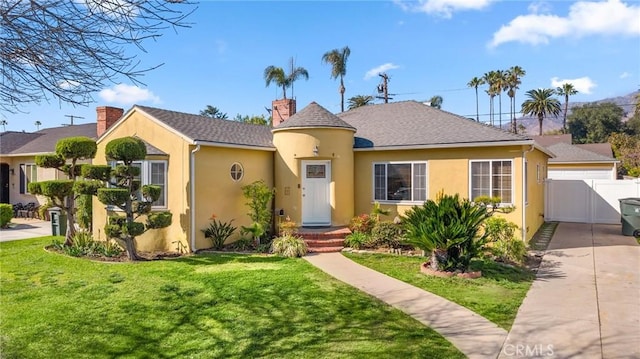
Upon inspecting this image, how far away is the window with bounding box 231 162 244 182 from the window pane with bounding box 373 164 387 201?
16.0 ft

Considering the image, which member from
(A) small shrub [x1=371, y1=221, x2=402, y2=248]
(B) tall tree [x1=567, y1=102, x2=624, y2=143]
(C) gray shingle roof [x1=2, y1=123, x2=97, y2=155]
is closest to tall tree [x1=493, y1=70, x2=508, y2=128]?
(B) tall tree [x1=567, y1=102, x2=624, y2=143]

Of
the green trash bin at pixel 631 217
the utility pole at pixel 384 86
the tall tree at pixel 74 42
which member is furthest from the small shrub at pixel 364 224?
the utility pole at pixel 384 86

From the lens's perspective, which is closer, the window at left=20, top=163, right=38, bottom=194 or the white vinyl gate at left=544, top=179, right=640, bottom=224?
the white vinyl gate at left=544, top=179, right=640, bottom=224

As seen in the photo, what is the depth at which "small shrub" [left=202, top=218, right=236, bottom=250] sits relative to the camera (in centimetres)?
1263

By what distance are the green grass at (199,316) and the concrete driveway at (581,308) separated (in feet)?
4.84

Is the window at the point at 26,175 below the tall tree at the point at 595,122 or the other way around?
below

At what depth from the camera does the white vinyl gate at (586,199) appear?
59.6 ft

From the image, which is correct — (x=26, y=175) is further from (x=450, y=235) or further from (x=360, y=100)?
(x=360, y=100)

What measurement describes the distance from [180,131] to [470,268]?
917 centimetres

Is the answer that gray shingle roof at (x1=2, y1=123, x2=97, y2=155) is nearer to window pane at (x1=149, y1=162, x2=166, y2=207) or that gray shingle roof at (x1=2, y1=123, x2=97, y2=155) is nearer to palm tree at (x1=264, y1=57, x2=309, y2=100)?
window pane at (x1=149, y1=162, x2=166, y2=207)

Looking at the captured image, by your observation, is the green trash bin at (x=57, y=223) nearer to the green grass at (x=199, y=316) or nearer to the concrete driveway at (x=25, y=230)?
the concrete driveway at (x=25, y=230)

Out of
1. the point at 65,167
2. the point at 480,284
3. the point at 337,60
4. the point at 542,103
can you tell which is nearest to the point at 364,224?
the point at 480,284

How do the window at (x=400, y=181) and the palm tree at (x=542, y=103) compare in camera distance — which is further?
the palm tree at (x=542, y=103)

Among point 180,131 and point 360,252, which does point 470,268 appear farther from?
point 180,131
